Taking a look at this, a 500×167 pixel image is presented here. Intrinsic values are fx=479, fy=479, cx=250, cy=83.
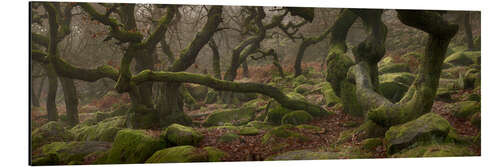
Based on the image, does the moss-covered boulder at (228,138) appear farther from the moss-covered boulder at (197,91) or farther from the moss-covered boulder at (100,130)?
the moss-covered boulder at (100,130)

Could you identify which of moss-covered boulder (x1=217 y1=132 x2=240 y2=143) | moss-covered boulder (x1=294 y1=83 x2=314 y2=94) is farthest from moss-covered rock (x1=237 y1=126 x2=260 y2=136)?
moss-covered boulder (x1=294 y1=83 x2=314 y2=94)

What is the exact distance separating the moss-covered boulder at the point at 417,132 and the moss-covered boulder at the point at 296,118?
1.60m

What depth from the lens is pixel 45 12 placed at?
8.90 meters

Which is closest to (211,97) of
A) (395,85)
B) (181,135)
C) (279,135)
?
(181,135)

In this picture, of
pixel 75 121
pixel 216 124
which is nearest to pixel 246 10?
pixel 216 124

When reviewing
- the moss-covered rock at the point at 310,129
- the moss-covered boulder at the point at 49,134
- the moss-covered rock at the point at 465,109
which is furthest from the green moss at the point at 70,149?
the moss-covered rock at the point at 465,109

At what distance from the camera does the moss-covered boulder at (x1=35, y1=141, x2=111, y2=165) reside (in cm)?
864

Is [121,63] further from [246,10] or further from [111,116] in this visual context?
[246,10]

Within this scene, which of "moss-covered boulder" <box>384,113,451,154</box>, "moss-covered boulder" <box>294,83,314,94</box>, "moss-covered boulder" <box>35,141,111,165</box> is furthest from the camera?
"moss-covered boulder" <box>294,83,314,94</box>

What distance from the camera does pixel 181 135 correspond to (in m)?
8.95

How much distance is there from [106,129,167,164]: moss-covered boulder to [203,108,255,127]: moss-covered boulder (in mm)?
1102

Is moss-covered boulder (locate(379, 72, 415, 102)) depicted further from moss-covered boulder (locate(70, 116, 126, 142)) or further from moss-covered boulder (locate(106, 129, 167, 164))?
moss-covered boulder (locate(70, 116, 126, 142))

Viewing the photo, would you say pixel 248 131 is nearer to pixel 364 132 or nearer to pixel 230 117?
pixel 230 117

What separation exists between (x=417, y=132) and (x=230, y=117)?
3598mm
